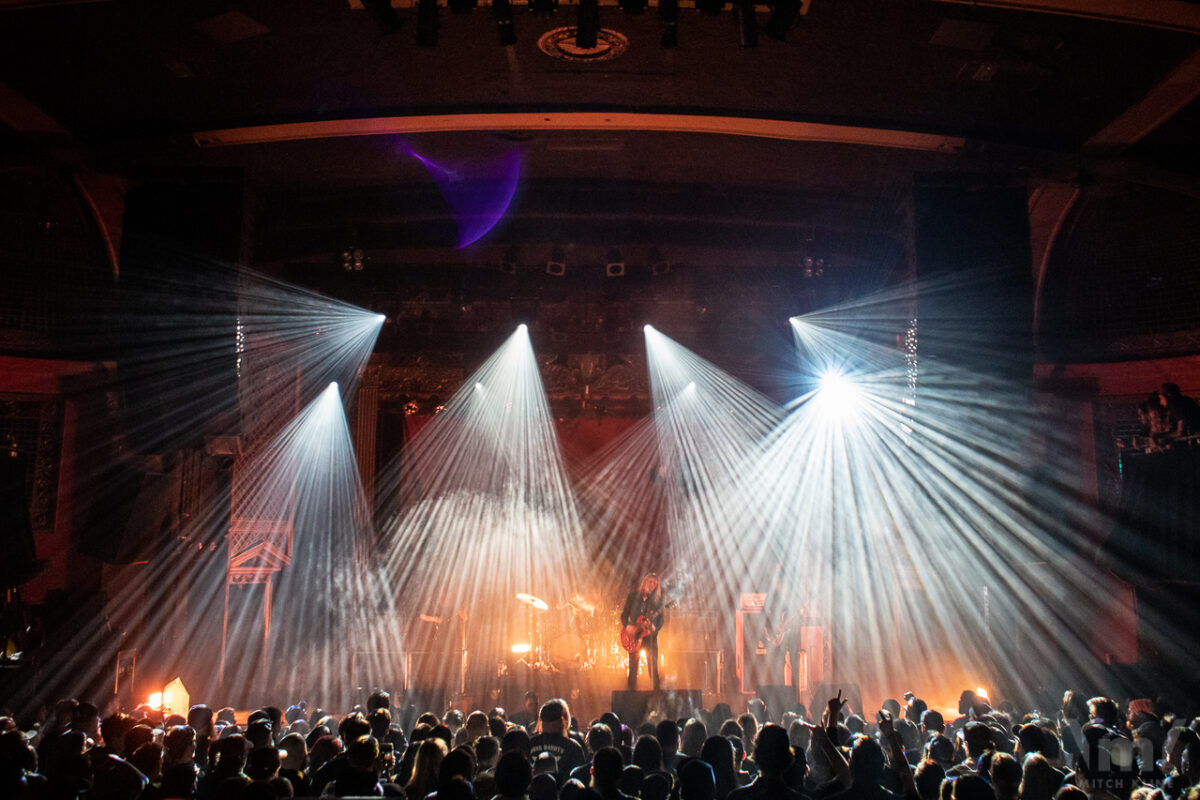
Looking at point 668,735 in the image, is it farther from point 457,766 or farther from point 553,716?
point 457,766

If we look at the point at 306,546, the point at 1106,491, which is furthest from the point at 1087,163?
the point at 306,546

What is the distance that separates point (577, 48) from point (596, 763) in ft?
18.9

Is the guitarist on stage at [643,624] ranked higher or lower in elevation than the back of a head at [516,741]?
lower

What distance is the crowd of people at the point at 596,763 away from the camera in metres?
3.39

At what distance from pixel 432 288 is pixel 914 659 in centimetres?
869

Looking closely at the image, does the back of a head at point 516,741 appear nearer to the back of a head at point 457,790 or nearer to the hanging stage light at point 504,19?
the back of a head at point 457,790

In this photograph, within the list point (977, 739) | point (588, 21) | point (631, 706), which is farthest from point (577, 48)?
point (631, 706)

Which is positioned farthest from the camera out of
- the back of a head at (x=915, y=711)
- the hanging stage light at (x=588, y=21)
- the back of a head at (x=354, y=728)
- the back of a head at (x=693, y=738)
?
the back of a head at (x=915, y=711)

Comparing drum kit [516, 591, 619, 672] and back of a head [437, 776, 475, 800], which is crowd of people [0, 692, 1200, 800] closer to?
back of a head [437, 776, 475, 800]

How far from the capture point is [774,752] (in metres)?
3.40

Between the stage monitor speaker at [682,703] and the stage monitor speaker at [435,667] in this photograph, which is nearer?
the stage monitor speaker at [682,703]

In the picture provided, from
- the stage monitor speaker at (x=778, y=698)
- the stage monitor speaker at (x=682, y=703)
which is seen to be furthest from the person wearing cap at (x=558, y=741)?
the stage monitor speaker at (x=778, y=698)

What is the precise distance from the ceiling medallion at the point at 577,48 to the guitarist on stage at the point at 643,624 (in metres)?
6.88

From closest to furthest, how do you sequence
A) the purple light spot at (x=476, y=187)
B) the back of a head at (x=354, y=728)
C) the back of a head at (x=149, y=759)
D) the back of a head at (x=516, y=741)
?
the back of a head at (x=149, y=759), the back of a head at (x=354, y=728), the back of a head at (x=516, y=741), the purple light spot at (x=476, y=187)
